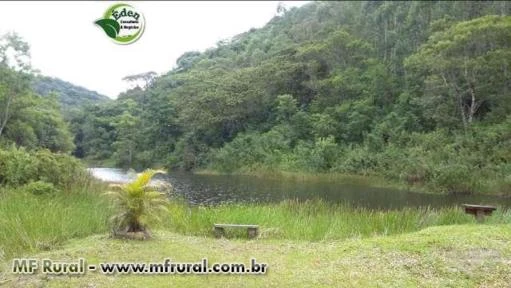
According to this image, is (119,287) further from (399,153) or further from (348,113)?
(348,113)

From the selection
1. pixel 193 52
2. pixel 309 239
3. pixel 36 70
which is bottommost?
pixel 309 239

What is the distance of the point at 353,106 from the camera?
142ft

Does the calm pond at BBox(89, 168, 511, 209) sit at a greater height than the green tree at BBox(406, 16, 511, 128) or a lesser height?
lesser

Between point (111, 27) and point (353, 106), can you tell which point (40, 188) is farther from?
point (353, 106)

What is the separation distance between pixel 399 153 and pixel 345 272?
2927 cm

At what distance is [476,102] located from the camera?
34.2 m

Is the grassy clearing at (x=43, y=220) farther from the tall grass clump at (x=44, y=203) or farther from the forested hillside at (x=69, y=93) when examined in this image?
the forested hillside at (x=69, y=93)

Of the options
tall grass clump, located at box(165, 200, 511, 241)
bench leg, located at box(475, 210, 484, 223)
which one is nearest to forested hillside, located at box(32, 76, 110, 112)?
tall grass clump, located at box(165, 200, 511, 241)

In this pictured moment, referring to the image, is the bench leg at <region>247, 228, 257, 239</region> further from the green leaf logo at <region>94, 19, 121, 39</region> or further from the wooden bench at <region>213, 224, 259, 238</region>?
the green leaf logo at <region>94, 19, 121, 39</region>

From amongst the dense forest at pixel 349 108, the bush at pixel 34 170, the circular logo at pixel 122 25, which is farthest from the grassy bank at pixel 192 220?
the dense forest at pixel 349 108

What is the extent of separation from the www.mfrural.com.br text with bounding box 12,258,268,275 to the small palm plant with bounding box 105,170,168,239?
1.73m

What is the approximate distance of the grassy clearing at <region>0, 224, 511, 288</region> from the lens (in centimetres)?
702

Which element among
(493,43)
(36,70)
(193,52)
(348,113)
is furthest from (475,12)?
(193,52)

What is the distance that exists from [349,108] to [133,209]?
36.9 meters
